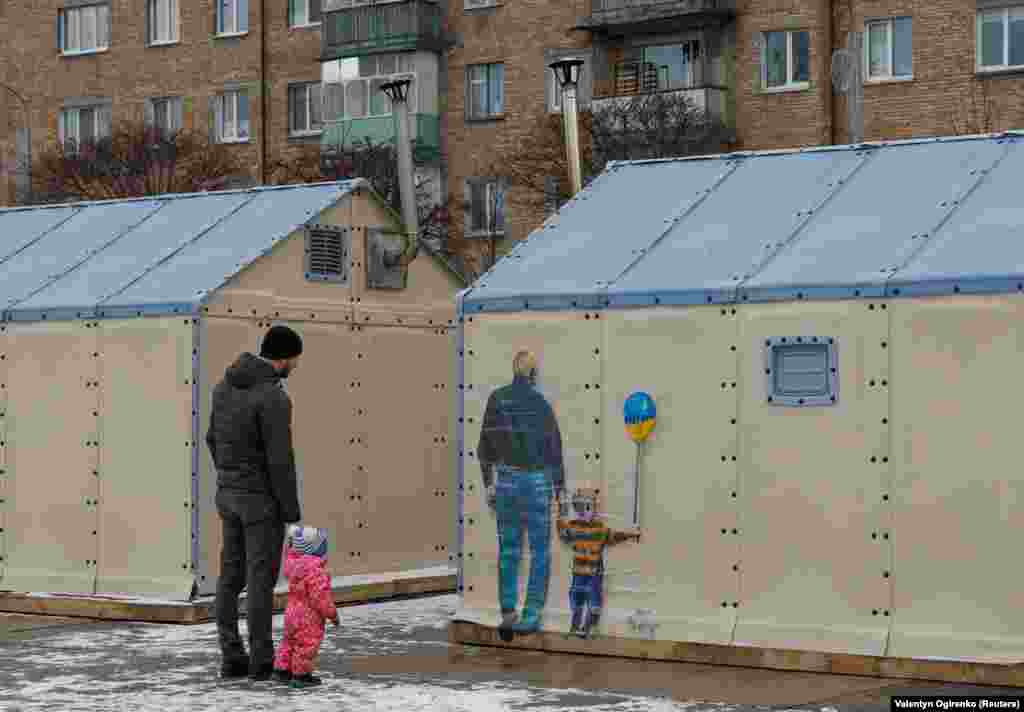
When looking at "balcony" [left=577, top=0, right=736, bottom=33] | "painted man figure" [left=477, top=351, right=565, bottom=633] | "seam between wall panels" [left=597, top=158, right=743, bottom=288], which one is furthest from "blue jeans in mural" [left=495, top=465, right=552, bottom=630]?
"balcony" [left=577, top=0, right=736, bottom=33]

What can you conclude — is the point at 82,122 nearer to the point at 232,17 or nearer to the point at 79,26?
the point at 79,26

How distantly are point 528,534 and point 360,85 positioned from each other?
117ft

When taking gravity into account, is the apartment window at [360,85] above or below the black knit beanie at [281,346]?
above

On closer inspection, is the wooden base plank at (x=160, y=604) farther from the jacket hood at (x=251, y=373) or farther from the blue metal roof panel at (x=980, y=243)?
the blue metal roof panel at (x=980, y=243)

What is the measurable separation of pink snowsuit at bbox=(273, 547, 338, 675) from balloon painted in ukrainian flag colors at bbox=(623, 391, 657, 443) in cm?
202

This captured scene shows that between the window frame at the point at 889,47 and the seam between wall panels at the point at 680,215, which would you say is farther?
the window frame at the point at 889,47

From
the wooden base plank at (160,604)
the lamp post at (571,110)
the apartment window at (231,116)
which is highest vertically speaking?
the apartment window at (231,116)

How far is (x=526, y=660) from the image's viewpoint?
11.7 metres

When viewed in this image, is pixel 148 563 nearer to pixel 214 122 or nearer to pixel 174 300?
pixel 174 300

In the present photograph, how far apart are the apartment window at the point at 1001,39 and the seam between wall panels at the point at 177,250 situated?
990 inches

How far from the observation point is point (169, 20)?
51375mm

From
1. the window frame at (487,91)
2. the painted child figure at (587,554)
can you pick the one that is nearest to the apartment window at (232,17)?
the window frame at (487,91)

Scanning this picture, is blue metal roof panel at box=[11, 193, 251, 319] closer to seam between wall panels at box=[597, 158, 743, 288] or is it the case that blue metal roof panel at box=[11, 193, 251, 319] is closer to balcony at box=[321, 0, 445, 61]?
seam between wall panels at box=[597, 158, 743, 288]

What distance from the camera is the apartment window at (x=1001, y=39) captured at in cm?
3803
